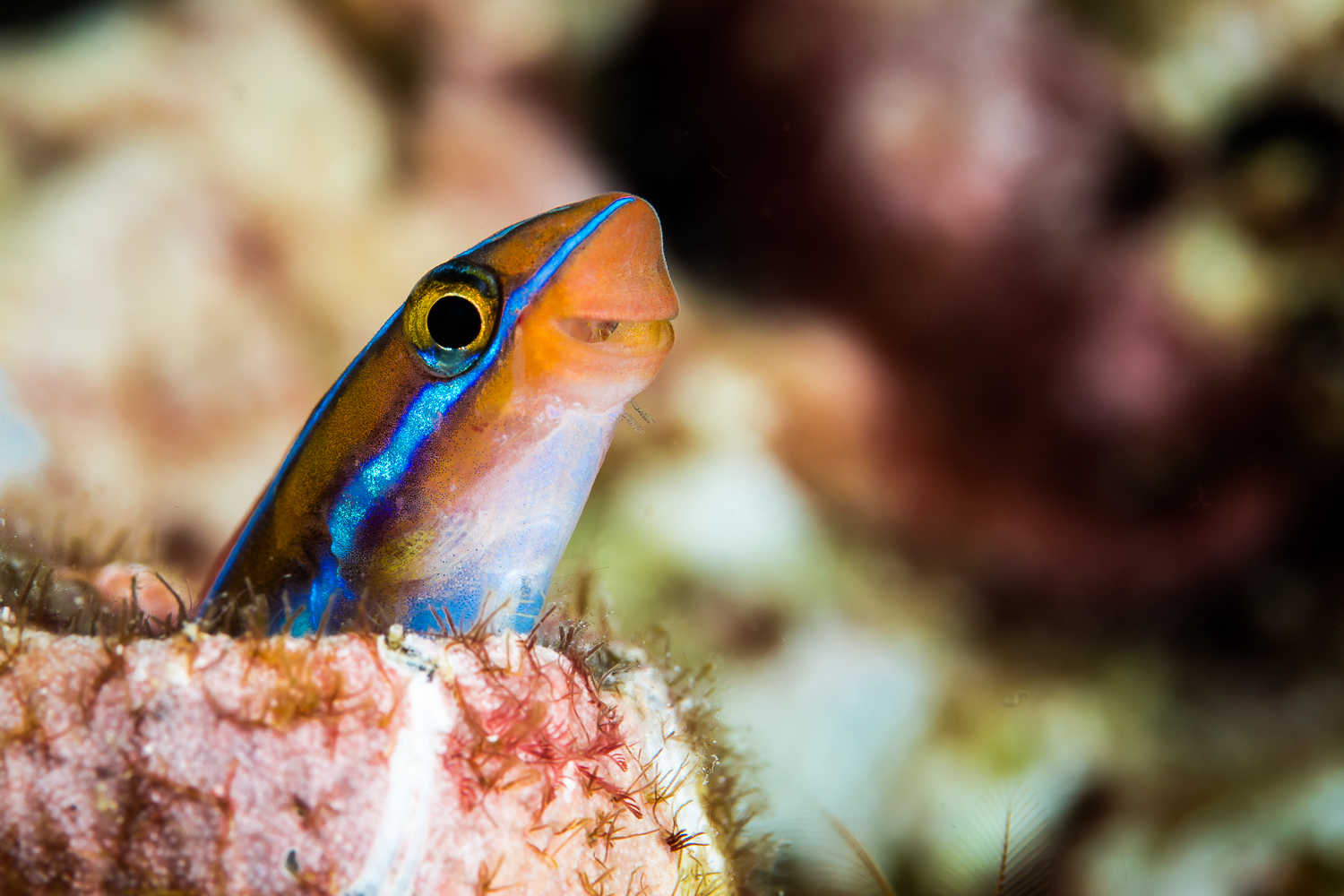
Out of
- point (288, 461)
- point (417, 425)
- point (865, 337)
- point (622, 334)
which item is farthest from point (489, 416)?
point (865, 337)

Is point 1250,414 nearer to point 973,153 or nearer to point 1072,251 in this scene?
point 1072,251

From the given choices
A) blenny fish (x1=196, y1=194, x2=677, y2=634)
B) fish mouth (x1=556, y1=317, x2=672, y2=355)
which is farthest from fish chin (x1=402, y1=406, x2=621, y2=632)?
fish mouth (x1=556, y1=317, x2=672, y2=355)

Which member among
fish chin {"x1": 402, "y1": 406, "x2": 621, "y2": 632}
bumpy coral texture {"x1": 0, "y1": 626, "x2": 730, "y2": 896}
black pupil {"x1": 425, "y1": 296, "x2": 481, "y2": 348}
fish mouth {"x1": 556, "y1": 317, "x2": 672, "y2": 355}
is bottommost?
bumpy coral texture {"x1": 0, "y1": 626, "x2": 730, "y2": 896}

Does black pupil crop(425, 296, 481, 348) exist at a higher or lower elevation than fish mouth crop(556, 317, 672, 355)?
lower

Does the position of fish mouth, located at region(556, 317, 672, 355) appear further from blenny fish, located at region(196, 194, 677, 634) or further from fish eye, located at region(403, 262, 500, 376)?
fish eye, located at region(403, 262, 500, 376)

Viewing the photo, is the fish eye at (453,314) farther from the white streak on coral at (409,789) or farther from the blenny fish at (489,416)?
the white streak on coral at (409,789)

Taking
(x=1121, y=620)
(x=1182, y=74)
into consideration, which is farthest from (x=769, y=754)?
(x=1182, y=74)

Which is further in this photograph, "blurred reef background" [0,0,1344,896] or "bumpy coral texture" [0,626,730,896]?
"blurred reef background" [0,0,1344,896]
